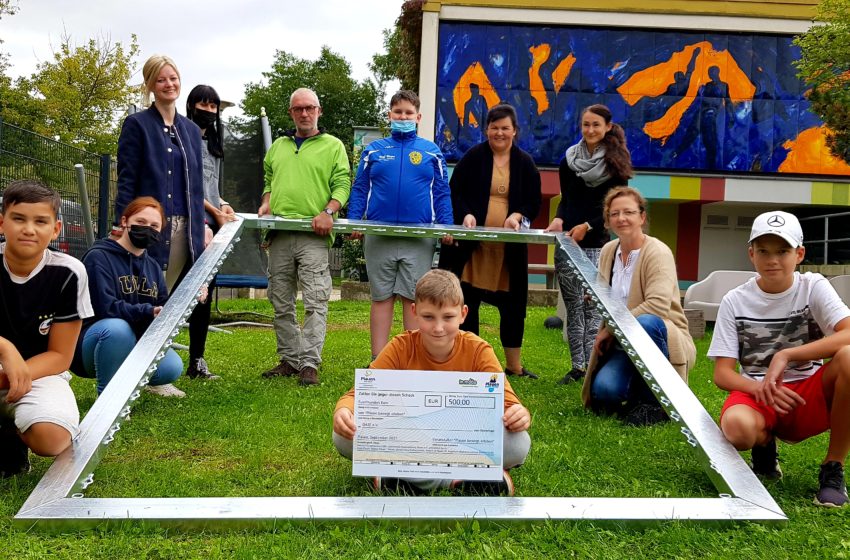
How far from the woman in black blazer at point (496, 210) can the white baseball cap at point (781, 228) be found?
245 cm

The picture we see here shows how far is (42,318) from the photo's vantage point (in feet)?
9.48

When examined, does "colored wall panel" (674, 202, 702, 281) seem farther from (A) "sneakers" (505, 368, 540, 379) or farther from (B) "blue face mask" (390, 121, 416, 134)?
(B) "blue face mask" (390, 121, 416, 134)

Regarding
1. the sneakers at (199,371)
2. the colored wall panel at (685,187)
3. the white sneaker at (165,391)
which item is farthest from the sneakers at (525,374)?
the colored wall panel at (685,187)

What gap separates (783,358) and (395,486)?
1.52 m

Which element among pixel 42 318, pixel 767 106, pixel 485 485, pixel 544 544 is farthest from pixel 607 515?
pixel 767 106

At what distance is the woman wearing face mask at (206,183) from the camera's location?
5.20 metres

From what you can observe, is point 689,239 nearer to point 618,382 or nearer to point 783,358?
point 618,382

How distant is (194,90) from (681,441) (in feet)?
12.9

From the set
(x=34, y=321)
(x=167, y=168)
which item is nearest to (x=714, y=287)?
(x=167, y=168)

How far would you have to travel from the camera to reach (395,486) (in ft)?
9.04

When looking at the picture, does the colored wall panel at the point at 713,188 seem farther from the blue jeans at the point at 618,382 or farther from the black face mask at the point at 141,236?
the black face mask at the point at 141,236

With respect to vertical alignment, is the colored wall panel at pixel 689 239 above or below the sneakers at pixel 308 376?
above

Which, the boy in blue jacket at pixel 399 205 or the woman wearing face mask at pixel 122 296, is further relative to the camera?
the boy in blue jacket at pixel 399 205

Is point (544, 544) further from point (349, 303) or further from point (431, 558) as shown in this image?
point (349, 303)
